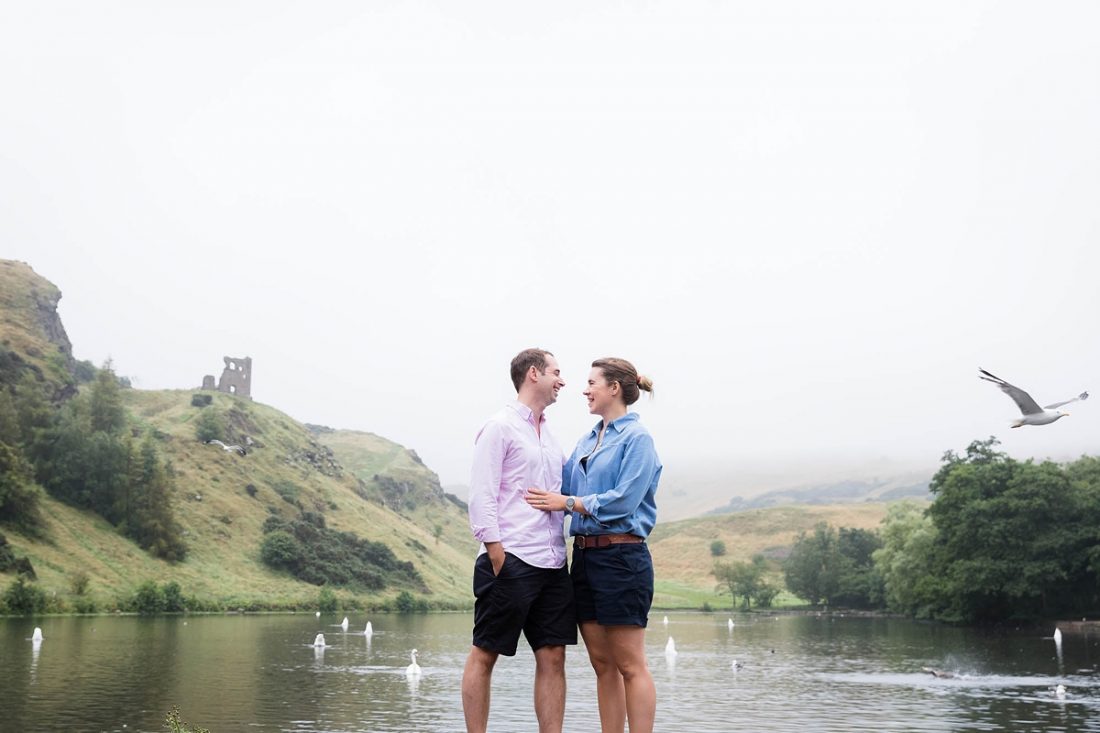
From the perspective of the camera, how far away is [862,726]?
84.7 feet

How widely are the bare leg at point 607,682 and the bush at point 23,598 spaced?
68.6 m

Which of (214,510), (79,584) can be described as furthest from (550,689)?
(214,510)

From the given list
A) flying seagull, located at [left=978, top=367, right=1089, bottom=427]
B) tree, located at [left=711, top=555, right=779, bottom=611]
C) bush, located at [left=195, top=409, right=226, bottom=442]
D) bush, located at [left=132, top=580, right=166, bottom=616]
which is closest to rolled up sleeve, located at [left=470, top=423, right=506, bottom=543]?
flying seagull, located at [left=978, top=367, right=1089, bottom=427]

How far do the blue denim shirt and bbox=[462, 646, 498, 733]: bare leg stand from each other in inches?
53.2

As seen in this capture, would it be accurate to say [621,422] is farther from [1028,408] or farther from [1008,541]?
[1008,541]

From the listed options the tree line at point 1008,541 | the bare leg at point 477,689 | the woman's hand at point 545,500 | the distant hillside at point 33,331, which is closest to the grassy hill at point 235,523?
the distant hillside at point 33,331

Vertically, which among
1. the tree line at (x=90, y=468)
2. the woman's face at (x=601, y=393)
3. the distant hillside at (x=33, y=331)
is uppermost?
the distant hillside at (x=33, y=331)

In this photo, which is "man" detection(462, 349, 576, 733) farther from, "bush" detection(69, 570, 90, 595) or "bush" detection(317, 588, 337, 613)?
"bush" detection(317, 588, 337, 613)

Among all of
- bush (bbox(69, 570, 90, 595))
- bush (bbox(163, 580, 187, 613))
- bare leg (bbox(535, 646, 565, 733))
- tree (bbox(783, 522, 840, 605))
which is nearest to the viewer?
bare leg (bbox(535, 646, 565, 733))

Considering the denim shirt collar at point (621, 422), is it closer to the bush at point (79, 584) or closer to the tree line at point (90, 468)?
the bush at point (79, 584)

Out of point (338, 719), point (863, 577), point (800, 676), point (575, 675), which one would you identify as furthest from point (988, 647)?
point (863, 577)

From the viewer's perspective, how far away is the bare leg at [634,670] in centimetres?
884

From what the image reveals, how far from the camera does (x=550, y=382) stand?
9383 millimetres

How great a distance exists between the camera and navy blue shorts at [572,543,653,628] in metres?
8.79
